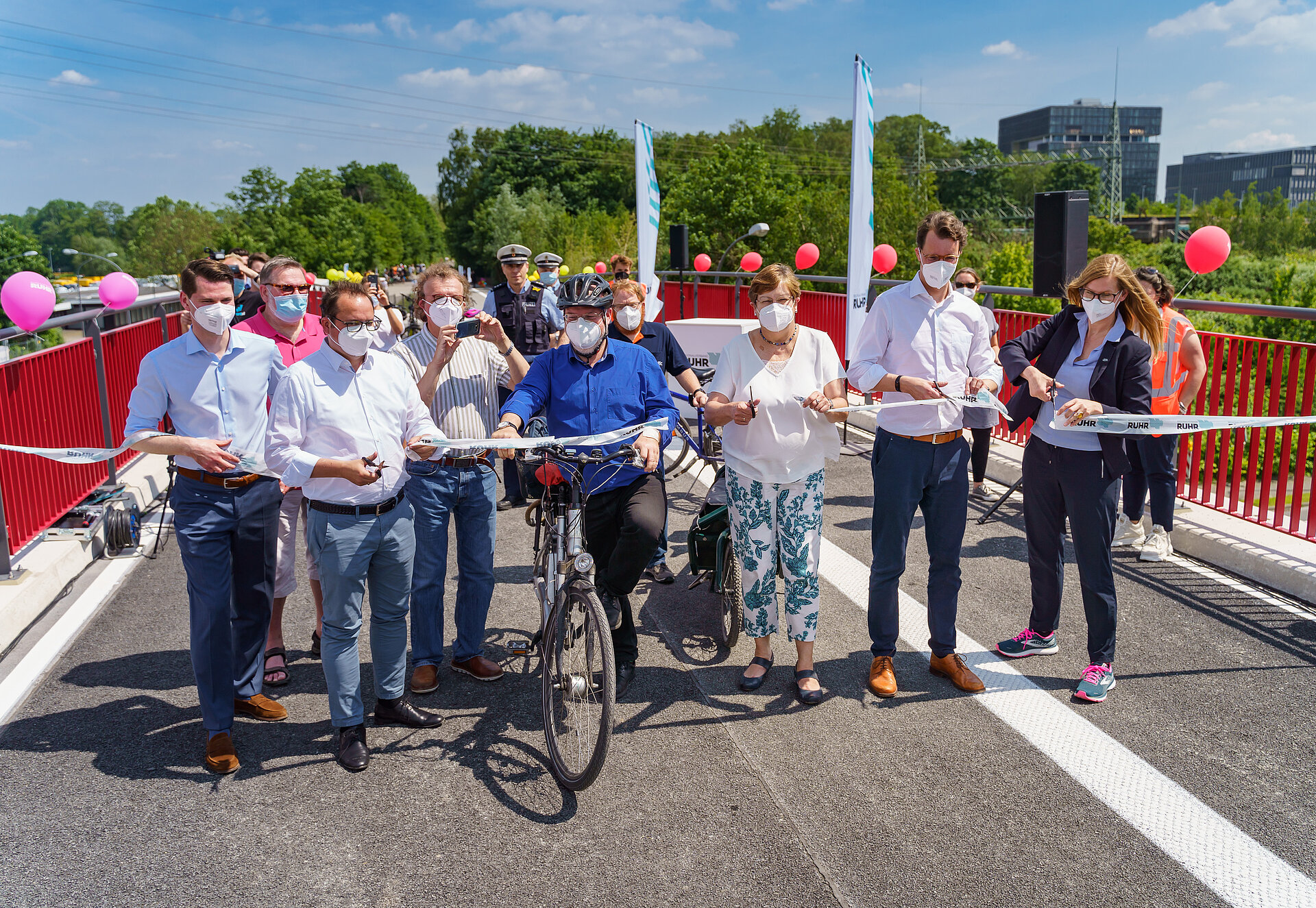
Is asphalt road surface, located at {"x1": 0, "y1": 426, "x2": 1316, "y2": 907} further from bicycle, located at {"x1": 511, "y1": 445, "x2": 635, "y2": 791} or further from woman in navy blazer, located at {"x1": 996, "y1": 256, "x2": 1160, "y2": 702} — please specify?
woman in navy blazer, located at {"x1": 996, "y1": 256, "x2": 1160, "y2": 702}

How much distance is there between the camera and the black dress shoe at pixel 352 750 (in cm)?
407

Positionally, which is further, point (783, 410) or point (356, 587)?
point (783, 410)

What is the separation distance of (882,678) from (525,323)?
470 centimetres

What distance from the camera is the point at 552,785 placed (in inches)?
156

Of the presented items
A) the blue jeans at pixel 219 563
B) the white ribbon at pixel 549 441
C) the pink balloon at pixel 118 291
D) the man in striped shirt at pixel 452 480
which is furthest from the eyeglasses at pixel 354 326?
the pink balloon at pixel 118 291

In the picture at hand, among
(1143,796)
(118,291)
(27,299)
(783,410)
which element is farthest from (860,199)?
(118,291)

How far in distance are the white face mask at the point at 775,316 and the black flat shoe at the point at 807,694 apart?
1715 millimetres

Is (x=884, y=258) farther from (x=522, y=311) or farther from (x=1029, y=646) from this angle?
(x=1029, y=646)

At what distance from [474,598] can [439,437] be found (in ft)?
3.78

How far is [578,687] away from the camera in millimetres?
3934

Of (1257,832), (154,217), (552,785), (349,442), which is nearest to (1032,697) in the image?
(1257,832)

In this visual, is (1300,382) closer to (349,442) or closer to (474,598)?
(474,598)

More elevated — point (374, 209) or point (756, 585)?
point (374, 209)

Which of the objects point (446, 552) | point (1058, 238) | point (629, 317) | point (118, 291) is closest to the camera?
point (446, 552)
